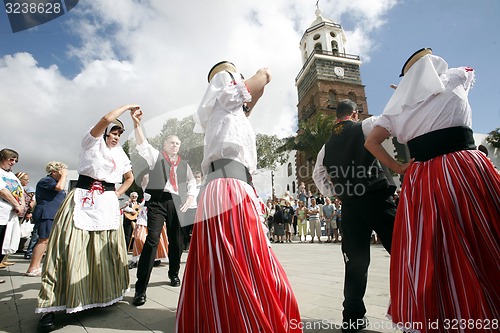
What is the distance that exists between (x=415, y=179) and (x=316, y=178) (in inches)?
46.7

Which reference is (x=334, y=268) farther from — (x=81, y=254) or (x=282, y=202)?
(x=282, y=202)

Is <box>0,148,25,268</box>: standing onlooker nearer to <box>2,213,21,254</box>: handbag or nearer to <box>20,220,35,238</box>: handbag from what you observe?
<box>2,213,21,254</box>: handbag

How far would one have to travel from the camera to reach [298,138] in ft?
95.7

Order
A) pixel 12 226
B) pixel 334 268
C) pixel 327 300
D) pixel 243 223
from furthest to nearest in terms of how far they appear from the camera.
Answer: pixel 334 268, pixel 12 226, pixel 327 300, pixel 243 223

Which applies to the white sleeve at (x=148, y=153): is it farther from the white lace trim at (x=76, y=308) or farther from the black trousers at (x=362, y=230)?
the black trousers at (x=362, y=230)

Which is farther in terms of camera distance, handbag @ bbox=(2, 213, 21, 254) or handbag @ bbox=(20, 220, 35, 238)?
handbag @ bbox=(20, 220, 35, 238)

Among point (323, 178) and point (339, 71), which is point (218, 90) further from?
point (339, 71)

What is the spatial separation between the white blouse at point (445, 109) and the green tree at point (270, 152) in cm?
2696

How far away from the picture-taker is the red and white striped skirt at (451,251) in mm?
1436

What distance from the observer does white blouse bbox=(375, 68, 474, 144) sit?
173 centimetres

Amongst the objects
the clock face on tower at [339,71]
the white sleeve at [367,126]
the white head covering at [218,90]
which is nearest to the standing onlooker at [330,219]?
the white sleeve at [367,126]

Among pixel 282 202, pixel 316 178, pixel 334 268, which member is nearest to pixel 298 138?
pixel 282 202

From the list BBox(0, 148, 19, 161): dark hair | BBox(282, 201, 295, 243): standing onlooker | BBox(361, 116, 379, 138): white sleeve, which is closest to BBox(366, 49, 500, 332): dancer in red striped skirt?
BBox(361, 116, 379, 138): white sleeve

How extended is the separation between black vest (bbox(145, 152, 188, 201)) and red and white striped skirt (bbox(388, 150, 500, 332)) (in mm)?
2807
